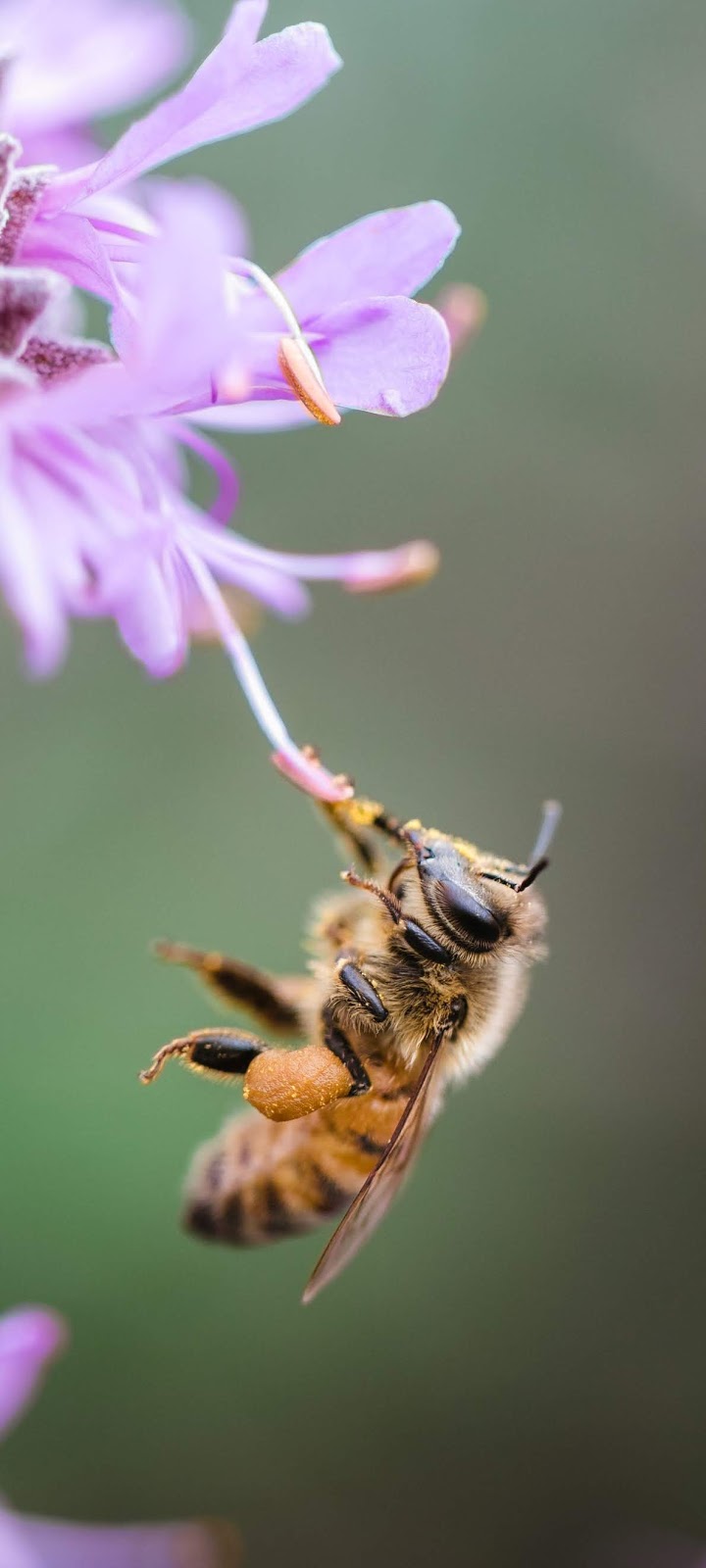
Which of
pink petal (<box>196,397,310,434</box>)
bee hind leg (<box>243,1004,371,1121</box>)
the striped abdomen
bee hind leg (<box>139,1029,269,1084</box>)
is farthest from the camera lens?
the striped abdomen

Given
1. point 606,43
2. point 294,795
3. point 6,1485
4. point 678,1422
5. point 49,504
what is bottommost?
point 6,1485

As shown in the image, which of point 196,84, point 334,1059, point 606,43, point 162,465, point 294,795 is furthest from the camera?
point 606,43

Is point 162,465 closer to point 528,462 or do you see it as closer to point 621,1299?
point 621,1299

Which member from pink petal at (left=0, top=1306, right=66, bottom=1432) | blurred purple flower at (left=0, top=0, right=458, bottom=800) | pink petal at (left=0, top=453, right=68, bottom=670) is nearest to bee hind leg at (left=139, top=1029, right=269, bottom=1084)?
pink petal at (left=0, top=1306, right=66, bottom=1432)

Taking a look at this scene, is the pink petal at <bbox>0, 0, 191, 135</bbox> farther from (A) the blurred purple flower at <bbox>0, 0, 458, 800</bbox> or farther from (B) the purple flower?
(A) the blurred purple flower at <bbox>0, 0, 458, 800</bbox>

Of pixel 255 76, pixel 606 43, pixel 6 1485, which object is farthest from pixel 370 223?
pixel 606 43

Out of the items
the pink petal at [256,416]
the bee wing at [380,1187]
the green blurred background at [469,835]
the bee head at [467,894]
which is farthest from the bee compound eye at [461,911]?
the green blurred background at [469,835]

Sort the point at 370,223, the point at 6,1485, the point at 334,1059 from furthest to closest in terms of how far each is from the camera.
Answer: the point at 6,1485 < the point at 334,1059 < the point at 370,223

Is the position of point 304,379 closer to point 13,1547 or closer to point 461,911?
point 461,911
